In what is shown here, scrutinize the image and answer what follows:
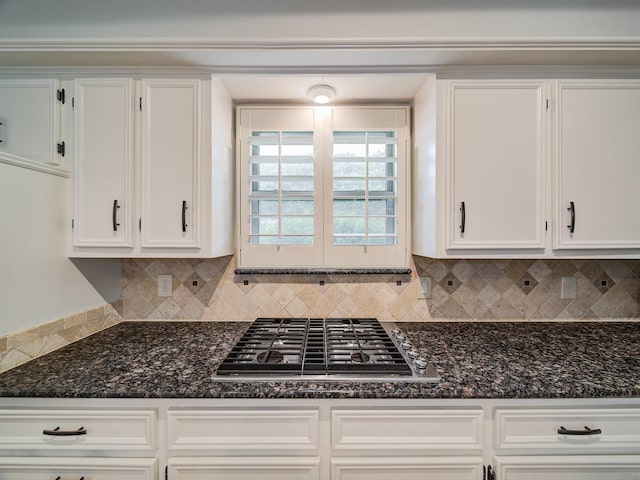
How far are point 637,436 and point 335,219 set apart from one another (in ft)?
4.83

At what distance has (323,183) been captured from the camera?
180 cm

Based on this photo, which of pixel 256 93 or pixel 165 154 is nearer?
pixel 165 154

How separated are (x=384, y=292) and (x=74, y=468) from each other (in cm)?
151

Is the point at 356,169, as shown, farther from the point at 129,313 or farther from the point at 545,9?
the point at 129,313

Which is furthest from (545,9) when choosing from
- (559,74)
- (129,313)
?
(129,313)

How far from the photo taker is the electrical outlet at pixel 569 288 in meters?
1.80

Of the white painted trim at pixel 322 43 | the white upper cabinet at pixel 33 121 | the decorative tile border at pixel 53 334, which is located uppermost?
the white painted trim at pixel 322 43

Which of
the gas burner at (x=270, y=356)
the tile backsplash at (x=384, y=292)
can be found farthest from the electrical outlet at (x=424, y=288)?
the gas burner at (x=270, y=356)

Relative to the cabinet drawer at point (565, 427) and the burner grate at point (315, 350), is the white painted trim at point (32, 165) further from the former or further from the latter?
the cabinet drawer at point (565, 427)

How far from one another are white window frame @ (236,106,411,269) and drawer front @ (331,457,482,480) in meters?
0.95

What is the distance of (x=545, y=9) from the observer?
1.36 meters

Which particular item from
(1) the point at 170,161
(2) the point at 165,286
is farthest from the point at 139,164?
(2) the point at 165,286

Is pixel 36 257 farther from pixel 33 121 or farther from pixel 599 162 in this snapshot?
pixel 599 162

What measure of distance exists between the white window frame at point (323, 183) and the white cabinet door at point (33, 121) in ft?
2.79
